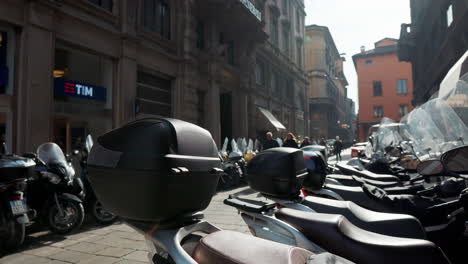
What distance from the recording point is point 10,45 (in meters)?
7.16

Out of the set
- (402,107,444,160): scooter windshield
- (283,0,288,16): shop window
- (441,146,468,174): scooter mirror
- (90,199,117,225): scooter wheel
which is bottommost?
(90,199,117,225): scooter wheel

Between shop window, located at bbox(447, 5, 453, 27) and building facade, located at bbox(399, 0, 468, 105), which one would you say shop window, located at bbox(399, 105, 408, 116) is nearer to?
building facade, located at bbox(399, 0, 468, 105)

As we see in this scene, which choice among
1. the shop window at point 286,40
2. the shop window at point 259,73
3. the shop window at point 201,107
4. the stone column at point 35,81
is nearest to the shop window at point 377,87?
the shop window at point 286,40

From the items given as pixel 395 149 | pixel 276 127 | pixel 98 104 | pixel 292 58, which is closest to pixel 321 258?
pixel 395 149

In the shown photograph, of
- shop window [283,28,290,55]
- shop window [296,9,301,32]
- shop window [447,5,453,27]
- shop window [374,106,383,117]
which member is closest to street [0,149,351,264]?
shop window [447,5,453,27]

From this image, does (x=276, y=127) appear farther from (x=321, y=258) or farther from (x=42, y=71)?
(x=321, y=258)

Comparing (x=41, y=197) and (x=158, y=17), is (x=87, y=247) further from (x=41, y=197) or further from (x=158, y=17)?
(x=158, y=17)

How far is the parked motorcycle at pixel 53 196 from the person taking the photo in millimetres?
4152

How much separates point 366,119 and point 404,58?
1844 centimetres

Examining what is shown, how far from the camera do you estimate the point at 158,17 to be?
1198 centimetres

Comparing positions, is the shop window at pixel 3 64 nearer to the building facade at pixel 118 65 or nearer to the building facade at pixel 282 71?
the building facade at pixel 118 65

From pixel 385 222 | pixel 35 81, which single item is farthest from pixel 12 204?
pixel 35 81

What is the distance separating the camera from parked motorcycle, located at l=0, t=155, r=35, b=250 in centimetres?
348

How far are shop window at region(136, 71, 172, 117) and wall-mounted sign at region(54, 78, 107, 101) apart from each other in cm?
139
